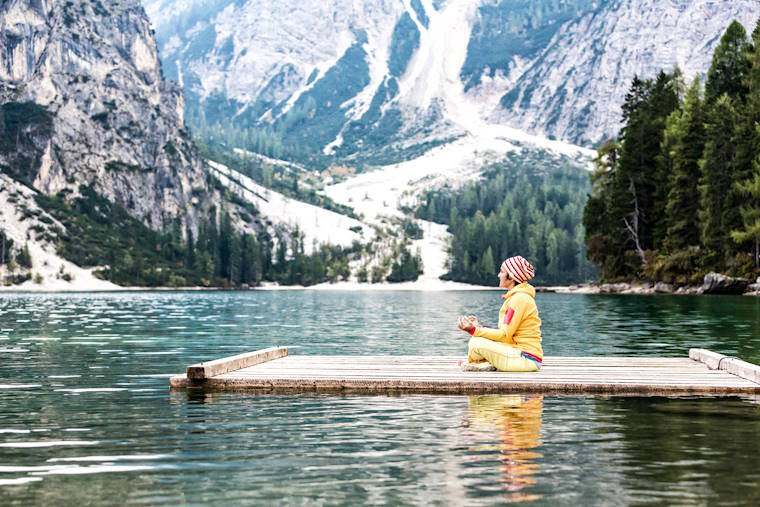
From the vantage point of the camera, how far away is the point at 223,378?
24.4 metres

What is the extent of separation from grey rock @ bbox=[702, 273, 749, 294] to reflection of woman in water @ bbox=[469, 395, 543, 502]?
102m

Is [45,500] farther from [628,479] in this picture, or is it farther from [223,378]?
[223,378]

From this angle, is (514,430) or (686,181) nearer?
(514,430)

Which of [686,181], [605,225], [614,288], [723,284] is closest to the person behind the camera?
[723,284]

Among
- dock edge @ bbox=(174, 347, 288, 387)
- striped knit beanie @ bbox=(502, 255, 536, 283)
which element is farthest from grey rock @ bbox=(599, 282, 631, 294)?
striped knit beanie @ bbox=(502, 255, 536, 283)

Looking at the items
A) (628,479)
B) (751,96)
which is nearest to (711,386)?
(628,479)

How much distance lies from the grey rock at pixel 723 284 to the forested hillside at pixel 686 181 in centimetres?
307

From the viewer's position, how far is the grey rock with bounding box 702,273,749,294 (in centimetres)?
11719

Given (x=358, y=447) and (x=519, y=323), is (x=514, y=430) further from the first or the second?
(x=519, y=323)

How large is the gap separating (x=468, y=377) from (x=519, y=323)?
1.84 m

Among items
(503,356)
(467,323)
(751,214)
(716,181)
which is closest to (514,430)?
(467,323)

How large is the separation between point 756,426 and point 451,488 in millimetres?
8084

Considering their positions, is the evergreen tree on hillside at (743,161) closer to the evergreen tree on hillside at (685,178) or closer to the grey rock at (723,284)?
the grey rock at (723,284)

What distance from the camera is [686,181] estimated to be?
136 m
